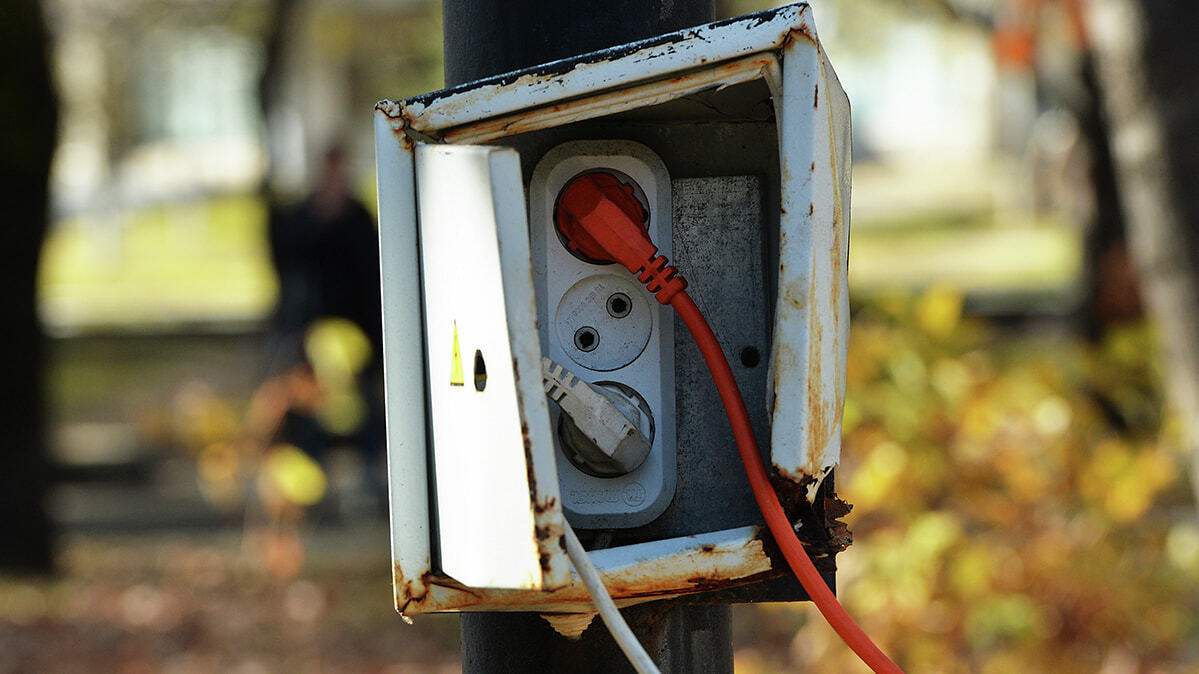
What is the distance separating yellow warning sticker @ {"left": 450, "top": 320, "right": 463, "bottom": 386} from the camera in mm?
1124

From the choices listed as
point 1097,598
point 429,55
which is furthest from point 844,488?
point 429,55

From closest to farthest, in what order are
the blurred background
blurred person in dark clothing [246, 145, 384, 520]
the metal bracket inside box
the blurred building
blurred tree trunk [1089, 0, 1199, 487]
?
1. the metal bracket inside box
2. blurred tree trunk [1089, 0, 1199, 487]
3. the blurred background
4. blurred person in dark clothing [246, 145, 384, 520]
5. the blurred building

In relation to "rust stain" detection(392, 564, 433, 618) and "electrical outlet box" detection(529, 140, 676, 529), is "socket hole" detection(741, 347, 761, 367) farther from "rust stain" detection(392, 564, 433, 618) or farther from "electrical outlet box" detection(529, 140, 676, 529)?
"rust stain" detection(392, 564, 433, 618)

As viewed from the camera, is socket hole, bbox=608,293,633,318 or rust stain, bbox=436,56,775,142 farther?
socket hole, bbox=608,293,633,318

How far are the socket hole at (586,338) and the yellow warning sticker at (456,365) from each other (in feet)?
0.93

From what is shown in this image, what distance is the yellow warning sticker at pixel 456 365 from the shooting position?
3.69 feet

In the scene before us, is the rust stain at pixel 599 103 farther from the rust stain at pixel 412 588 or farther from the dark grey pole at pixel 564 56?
the rust stain at pixel 412 588

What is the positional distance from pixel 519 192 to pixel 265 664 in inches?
149

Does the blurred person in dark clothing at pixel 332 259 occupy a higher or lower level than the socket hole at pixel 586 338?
higher

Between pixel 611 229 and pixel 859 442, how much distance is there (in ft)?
7.45

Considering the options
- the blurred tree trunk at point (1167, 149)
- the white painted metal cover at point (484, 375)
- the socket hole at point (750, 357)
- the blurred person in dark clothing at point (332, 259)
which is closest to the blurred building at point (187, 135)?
the blurred person in dark clothing at point (332, 259)

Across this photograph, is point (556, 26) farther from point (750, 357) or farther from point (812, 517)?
point (812, 517)

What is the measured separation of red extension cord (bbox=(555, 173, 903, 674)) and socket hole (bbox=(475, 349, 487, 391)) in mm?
264

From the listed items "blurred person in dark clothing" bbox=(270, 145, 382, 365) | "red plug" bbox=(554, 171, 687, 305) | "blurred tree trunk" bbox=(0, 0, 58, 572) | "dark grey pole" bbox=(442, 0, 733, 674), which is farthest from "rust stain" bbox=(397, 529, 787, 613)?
"blurred tree trunk" bbox=(0, 0, 58, 572)
